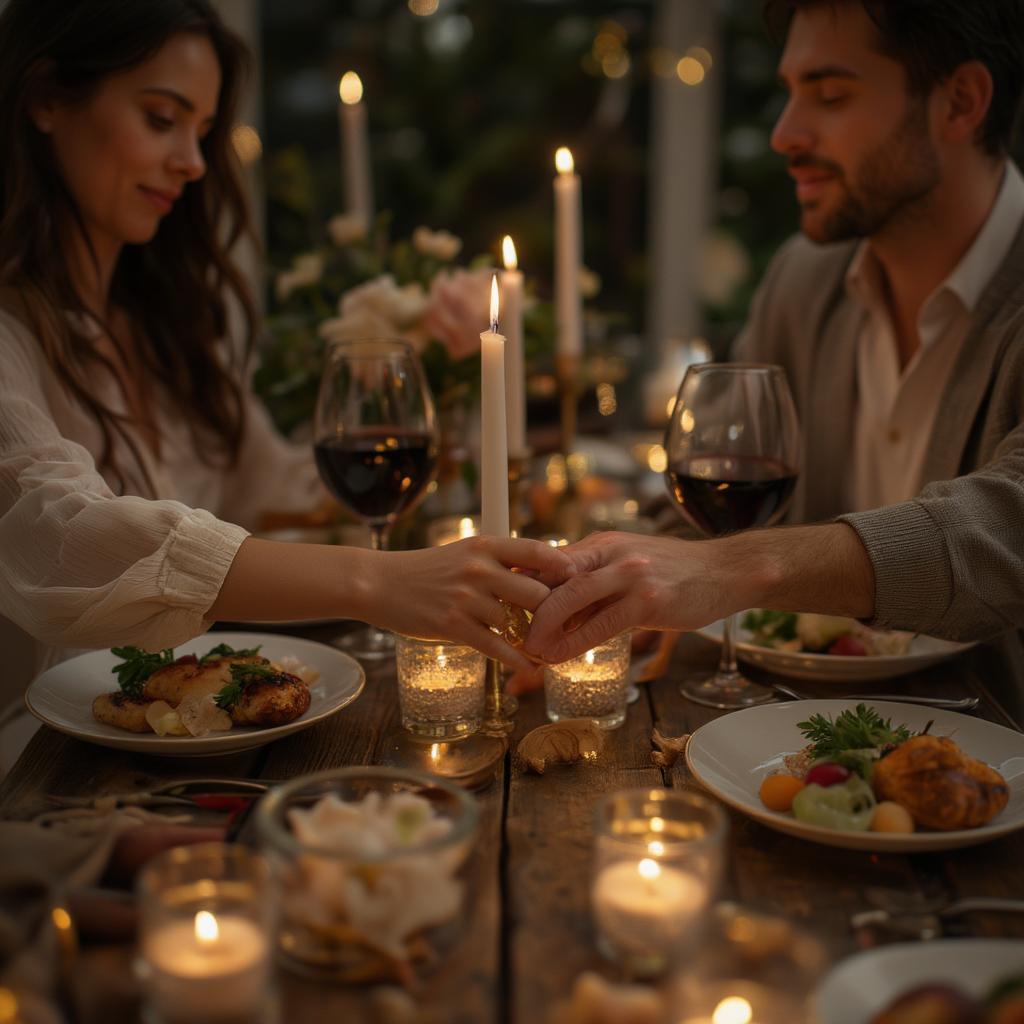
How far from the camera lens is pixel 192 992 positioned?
658 mm

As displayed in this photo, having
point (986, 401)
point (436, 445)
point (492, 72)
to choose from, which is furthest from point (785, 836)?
point (492, 72)

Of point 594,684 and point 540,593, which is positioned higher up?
point 540,593

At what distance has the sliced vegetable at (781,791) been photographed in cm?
98

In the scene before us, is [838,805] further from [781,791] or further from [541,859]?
[541,859]

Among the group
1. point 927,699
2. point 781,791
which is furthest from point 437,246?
point 781,791

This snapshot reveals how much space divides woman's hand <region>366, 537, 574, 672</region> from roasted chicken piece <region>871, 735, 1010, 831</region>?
0.39 metres

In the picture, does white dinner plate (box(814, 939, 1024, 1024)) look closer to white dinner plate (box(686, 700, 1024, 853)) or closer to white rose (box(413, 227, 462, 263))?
white dinner plate (box(686, 700, 1024, 853))

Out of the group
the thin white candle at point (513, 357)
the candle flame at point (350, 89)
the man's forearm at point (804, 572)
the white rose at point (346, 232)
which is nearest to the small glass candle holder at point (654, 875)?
the man's forearm at point (804, 572)

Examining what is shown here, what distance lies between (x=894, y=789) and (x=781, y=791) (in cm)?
9

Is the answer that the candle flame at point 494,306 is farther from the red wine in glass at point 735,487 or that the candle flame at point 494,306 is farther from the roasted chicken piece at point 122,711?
the roasted chicken piece at point 122,711

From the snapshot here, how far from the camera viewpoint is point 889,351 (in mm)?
2035

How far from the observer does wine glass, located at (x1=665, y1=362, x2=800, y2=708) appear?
4.42 feet

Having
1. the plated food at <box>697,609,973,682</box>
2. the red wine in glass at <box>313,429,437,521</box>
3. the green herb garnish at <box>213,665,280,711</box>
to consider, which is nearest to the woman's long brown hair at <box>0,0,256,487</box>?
the red wine in glass at <box>313,429,437,521</box>

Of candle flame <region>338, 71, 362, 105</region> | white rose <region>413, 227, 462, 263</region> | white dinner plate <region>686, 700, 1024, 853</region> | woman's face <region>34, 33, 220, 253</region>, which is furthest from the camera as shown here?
candle flame <region>338, 71, 362, 105</region>
